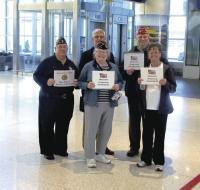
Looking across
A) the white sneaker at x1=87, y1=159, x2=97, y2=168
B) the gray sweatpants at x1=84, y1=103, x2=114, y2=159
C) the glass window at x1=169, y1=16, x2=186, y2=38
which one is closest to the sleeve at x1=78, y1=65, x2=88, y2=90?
the gray sweatpants at x1=84, y1=103, x2=114, y2=159

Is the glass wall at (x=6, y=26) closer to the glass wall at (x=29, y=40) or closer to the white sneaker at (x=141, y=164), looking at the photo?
the glass wall at (x=29, y=40)

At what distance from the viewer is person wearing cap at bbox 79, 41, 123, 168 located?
17.1 feet

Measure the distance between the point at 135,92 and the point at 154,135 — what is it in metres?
0.62

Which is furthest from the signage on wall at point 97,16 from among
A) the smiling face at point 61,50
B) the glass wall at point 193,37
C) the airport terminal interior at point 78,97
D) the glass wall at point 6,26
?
the smiling face at point 61,50

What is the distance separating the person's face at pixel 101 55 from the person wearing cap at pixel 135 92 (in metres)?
0.49

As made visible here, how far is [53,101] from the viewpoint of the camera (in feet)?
18.3

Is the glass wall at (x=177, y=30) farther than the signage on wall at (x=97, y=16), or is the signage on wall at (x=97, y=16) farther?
the glass wall at (x=177, y=30)

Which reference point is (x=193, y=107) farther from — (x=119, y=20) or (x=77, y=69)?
(x=119, y=20)

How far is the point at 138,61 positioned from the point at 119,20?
42.9 ft

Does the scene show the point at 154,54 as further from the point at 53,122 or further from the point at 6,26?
the point at 6,26

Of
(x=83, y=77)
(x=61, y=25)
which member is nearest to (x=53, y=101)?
(x=83, y=77)

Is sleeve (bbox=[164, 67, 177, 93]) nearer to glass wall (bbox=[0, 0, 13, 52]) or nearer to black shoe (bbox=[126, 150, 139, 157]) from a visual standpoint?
black shoe (bbox=[126, 150, 139, 157])

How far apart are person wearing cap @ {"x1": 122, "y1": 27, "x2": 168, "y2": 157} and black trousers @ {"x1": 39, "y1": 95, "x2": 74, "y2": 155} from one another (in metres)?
0.75

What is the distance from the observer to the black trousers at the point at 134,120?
18.9 ft
